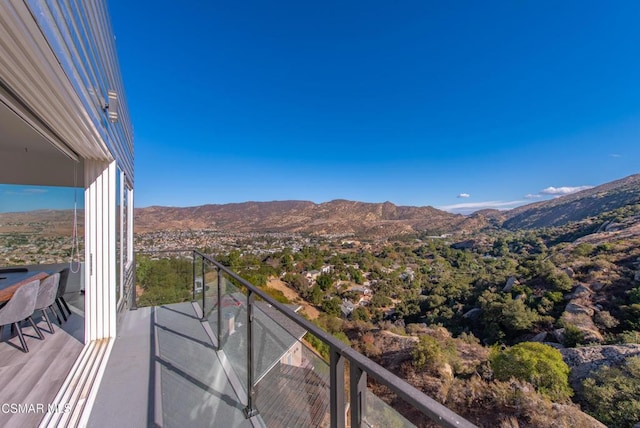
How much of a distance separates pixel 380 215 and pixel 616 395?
40.1 metres

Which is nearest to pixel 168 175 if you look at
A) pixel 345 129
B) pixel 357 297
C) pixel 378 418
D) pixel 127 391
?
pixel 345 129

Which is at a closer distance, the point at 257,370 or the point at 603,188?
the point at 257,370

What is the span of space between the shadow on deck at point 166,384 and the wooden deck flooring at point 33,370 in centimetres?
36

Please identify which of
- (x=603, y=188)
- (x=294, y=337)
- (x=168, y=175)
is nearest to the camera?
(x=294, y=337)

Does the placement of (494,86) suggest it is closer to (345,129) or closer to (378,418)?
(345,129)

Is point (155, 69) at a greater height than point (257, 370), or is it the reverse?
point (155, 69)

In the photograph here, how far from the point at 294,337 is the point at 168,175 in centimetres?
2850

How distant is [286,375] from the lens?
1828 millimetres

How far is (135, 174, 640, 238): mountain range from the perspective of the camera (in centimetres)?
3278

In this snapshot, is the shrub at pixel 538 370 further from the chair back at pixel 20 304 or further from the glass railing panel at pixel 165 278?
the chair back at pixel 20 304

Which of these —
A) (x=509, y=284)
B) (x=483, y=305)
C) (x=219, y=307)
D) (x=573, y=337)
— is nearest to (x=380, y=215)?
(x=509, y=284)

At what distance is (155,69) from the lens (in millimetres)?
12305

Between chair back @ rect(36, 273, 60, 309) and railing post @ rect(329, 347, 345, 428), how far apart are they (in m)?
4.05

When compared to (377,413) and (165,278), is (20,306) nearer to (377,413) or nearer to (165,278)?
(165,278)
